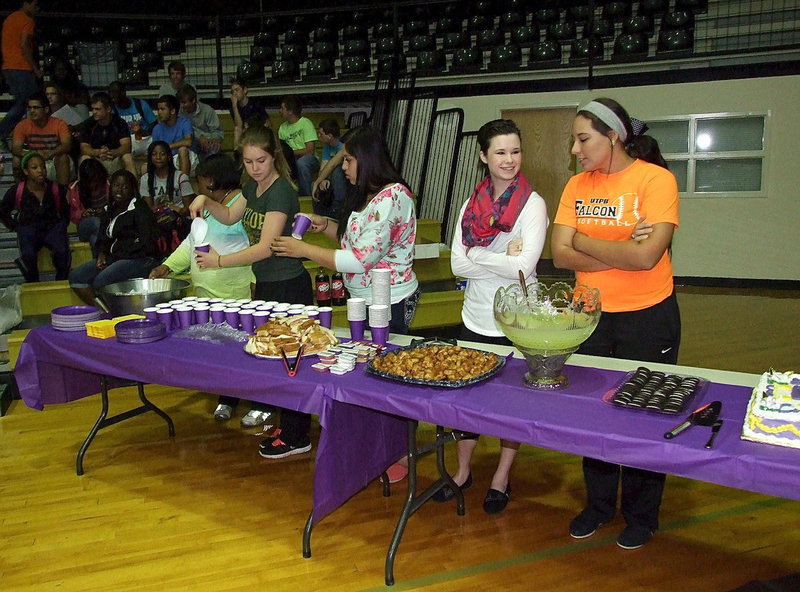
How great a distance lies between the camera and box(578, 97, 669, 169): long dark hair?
2355mm

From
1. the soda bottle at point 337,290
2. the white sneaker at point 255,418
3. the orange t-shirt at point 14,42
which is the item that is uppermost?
the orange t-shirt at point 14,42

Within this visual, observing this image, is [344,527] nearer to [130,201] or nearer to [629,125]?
[629,125]

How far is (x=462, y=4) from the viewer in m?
11.9

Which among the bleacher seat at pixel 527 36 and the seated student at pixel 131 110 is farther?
the bleacher seat at pixel 527 36

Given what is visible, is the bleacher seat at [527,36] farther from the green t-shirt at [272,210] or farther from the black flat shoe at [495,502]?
the black flat shoe at [495,502]

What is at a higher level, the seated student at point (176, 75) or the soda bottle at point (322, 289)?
the seated student at point (176, 75)

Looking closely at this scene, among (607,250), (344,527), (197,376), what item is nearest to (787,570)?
(607,250)

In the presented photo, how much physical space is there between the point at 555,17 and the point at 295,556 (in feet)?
32.7

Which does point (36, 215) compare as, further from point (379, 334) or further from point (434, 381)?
point (434, 381)

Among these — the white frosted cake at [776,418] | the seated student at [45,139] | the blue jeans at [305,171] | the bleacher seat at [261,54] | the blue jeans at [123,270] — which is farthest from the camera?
the bleacher seat at [261,54]

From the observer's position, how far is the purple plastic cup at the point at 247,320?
2859 mm

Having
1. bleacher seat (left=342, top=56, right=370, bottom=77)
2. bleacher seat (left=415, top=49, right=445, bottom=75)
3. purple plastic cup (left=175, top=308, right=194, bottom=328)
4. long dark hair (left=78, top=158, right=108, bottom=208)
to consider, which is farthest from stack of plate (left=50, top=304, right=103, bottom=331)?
bleacher seat (left=415, top=49, right=445, bottom=75)

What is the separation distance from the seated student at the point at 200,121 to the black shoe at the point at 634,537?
562 cm

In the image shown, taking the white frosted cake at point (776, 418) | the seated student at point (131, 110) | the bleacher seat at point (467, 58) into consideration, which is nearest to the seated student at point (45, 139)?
the seated student at point (131, 110)
